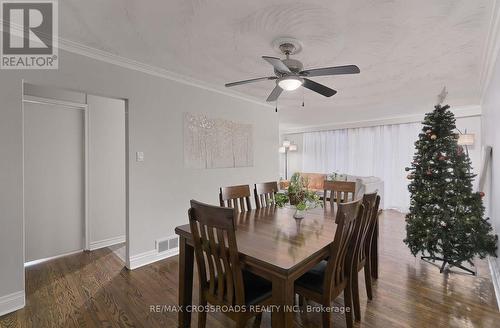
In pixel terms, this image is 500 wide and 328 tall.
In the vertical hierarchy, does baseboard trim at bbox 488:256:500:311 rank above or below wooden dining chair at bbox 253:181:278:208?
below

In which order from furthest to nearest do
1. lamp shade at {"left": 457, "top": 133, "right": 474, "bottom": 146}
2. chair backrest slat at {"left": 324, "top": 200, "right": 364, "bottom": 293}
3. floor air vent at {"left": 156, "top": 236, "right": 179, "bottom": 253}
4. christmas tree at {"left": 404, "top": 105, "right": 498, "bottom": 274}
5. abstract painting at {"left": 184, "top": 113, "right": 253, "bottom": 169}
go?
lamp shade at {"left": 457, "top": 133, "right": 474, "bottom": 146} < abstract painting at {"left": 184, "top": 113, "right": 253, "bottom": 169} < floor air vent at {"left": 156, "top": 236, "right": 179, "bottom": 253} < christmas tree at {"left": 404, "top": 105, "right": 498, "bottom": 274} < chair backrest slat at {"left": 324, "top": 200, "right": 364, "bottom": 293}

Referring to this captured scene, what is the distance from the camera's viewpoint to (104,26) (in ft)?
6.76

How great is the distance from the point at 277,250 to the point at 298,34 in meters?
1.85

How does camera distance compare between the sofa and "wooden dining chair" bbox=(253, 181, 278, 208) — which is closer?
"wooden dining chair" bbox=(253, 181, 278, 208)

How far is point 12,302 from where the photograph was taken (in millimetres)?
2055

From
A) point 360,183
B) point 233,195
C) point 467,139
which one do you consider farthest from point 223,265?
point 467,139

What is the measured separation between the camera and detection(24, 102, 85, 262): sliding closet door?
9.73 feet

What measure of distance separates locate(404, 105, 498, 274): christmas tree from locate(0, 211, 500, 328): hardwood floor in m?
0.29

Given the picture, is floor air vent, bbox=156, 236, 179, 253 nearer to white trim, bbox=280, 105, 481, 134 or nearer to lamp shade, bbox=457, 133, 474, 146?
lamp shade, bbox=457, 133, 474, 146

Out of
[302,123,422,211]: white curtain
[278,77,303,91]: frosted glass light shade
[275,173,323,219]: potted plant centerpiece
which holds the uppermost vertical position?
[278,77,303,91]: frosted glass light shade

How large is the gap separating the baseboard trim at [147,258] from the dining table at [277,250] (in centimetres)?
131

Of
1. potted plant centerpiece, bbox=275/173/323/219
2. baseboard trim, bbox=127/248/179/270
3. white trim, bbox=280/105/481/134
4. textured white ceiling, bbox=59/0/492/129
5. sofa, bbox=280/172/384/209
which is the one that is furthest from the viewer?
white trim, bbox=280/105/481/134

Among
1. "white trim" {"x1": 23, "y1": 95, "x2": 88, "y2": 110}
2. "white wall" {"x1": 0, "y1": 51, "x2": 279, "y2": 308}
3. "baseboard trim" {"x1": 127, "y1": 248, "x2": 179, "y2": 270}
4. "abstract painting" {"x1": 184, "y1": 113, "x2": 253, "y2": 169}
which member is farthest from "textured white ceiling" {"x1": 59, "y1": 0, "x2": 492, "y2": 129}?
"baseboard trim" {"x1": 127, "y1": 248, "x2": 179, "y2": 270}

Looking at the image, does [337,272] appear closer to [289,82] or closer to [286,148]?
[289,82]
